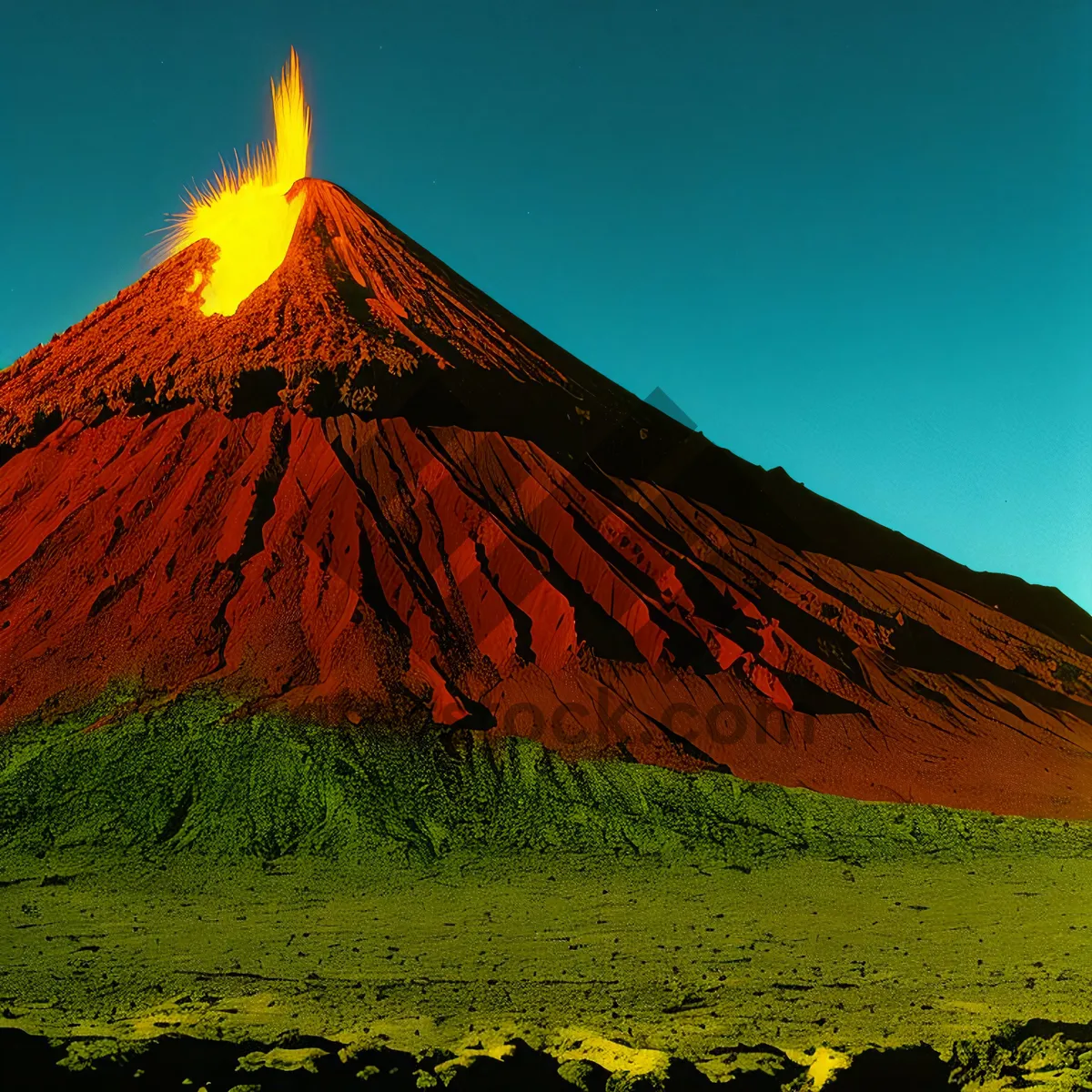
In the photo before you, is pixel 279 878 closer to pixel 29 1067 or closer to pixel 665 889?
pixel 665 889

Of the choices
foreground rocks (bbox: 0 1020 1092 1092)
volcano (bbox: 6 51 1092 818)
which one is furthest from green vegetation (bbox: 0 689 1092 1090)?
volcano (bbox: 6 51 1092 818)

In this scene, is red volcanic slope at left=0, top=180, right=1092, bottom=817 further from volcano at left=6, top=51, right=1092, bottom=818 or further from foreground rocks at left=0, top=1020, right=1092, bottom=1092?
foreground rocks at left=0, top=1020, right=1092, bottom=1092

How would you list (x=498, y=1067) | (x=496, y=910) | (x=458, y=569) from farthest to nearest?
1. (x=458, y=569)
2. (x=496, y=910)
3. (x=498, y=1067)

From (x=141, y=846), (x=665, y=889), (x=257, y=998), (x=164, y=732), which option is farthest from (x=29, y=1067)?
(x=164, y=732)

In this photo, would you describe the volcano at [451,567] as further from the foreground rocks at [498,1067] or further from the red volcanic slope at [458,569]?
the foreground rocks at [498,1067]

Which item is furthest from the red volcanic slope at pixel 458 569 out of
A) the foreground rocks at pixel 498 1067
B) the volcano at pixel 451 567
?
the foreground rocks at pixel 498 1067

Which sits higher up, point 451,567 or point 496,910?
point 451,567

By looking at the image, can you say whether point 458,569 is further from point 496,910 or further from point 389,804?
point 496,910

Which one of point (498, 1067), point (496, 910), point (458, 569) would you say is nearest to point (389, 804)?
point (496, 910)
